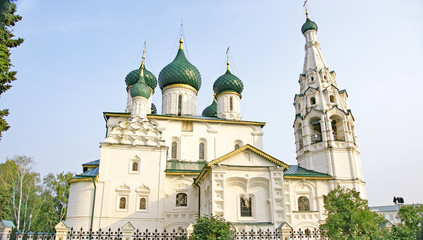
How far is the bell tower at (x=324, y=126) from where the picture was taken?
20.3 metres

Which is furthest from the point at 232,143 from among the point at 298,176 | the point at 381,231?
the point at 381,231

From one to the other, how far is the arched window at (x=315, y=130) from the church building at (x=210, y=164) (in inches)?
3.0

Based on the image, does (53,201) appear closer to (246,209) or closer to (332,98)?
(246,209)

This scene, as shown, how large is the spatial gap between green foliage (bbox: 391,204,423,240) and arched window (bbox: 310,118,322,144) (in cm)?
898

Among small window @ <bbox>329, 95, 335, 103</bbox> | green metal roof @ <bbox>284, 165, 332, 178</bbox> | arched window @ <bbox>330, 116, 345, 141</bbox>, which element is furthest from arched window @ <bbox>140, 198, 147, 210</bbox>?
small window @ <bbox>329, 95, 335, 103</bbox>

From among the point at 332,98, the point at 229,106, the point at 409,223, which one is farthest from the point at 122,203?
the point at 332,98

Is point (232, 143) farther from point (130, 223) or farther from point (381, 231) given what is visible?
point (381, 231)

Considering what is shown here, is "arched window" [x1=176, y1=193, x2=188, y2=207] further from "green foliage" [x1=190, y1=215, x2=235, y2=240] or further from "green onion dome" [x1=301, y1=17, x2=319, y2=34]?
"green onion dome" [x1=301, y1=17, x2=319, y2=34]

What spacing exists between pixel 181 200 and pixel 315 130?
11.4m

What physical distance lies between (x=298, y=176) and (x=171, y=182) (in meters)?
8.14

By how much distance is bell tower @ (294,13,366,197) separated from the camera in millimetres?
20344

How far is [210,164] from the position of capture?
15844 mm

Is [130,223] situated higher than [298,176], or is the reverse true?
[298,176]

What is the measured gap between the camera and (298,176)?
1930 centimetres
